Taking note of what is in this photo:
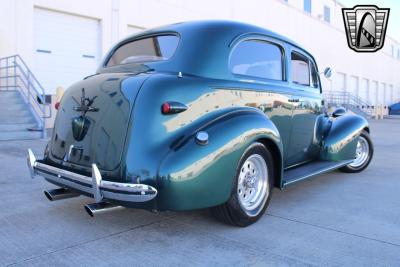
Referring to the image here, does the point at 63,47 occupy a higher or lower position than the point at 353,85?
higher

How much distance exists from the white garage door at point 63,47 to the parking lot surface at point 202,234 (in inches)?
343

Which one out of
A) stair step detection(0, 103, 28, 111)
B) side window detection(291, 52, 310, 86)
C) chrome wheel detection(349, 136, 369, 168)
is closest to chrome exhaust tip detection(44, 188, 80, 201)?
side window detection(291, 52, 310, 86)

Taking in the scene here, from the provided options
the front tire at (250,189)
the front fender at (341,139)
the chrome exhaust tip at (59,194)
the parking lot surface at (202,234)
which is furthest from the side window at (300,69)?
the chrome exhaust tip at (59,194)

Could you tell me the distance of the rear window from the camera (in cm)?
366

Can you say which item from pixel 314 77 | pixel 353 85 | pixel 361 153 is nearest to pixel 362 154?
pixel 361 153

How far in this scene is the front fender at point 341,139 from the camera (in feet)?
16.5

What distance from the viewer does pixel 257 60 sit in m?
3.99

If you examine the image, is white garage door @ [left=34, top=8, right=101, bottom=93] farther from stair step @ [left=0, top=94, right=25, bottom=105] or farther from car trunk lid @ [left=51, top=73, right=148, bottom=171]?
car trunk lid @ [left=51, top=73, right=148, bottom=171]

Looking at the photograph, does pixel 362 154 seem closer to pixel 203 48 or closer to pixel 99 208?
pixel 203 48

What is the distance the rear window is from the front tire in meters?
1.17

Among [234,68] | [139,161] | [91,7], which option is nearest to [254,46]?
[234,68]

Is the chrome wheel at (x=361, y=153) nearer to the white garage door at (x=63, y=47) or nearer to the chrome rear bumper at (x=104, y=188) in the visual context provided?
the chrome rear bumper at (x=104, y=188)

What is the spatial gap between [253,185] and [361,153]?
338 cm

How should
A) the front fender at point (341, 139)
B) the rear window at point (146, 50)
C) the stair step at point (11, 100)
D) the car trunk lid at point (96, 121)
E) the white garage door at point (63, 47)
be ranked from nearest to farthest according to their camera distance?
the car trunk lid at point (96, 121) → the rear window at point (146, 50) → the front fender at point (341, 139) → the stair step at point (11, 100) → the white garage door at point (63, 47)
